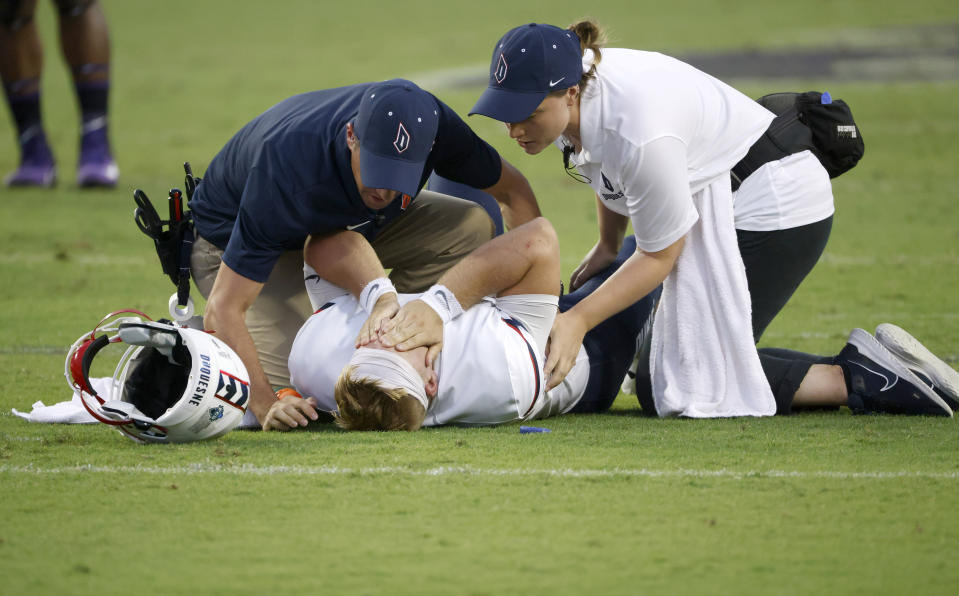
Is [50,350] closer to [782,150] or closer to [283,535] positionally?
[283,535]

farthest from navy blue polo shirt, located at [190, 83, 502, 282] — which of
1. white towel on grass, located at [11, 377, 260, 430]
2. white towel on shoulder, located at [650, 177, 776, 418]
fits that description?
white towel on shoulder, located at [650, 177, 776, 418]

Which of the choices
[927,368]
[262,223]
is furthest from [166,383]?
[927,368]

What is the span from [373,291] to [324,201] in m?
0.36

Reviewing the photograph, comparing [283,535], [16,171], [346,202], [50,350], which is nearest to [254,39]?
[16,171]

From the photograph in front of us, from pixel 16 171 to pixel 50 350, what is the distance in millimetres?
5646

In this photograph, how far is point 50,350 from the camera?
229 inches

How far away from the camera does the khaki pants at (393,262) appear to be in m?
5.18

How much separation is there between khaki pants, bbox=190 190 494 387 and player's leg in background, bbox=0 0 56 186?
5724 millimetres

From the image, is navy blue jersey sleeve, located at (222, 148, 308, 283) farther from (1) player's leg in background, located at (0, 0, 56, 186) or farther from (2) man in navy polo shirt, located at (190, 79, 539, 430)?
(1) player's leg in background, located at (0, 0, 56, 186)

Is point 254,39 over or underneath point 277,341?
over

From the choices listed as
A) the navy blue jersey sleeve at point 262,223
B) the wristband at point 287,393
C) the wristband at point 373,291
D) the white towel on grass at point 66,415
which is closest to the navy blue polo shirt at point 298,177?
the navy blue jersey sleeve at point 262,223

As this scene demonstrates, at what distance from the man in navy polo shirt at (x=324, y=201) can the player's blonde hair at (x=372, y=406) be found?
390mm

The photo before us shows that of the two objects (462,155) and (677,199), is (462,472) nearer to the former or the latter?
(677,199)

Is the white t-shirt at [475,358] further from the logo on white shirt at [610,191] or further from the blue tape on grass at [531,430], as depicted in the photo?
the logo on white shirt at [610,191]
